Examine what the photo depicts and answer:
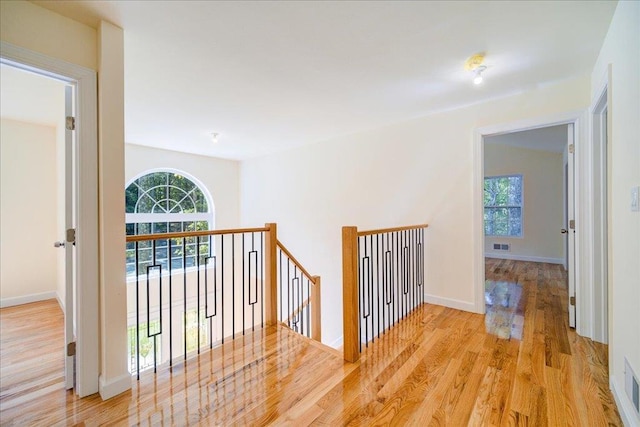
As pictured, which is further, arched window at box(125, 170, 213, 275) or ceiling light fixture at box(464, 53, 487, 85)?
arched window at box(125, 170, 213, 275)

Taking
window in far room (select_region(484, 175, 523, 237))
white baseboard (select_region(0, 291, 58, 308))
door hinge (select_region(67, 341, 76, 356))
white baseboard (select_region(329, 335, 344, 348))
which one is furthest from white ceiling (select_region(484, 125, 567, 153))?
white baseboard (select_region(0, 291, 58, 308))

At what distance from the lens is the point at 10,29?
4.75ft

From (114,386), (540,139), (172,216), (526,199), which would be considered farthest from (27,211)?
(526,199)

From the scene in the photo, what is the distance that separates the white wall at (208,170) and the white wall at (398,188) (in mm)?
1032

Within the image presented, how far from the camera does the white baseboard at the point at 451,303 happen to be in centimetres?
296

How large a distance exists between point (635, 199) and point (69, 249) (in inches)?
Result: 124

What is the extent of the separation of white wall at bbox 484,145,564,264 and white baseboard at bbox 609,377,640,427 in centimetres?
505

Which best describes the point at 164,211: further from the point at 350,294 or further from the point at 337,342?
the point at 350,294

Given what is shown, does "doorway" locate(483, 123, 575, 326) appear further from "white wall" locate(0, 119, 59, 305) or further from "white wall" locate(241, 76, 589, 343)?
"white wall" locate(0, 119, 59, 305)

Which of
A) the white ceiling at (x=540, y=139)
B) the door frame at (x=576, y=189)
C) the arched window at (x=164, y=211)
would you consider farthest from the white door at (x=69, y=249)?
the white ceiling at (x=540, y=139)

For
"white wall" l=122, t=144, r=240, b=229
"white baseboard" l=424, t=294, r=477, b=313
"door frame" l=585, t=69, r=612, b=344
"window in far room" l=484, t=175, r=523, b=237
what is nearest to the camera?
"door frame" l=585, t=69, r=612, b=344

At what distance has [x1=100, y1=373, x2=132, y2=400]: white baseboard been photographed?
5.40 feet

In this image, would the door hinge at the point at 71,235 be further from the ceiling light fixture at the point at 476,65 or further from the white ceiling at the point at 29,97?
the ceiling light fixture at the point at 476,65

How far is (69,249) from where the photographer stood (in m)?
1.71
